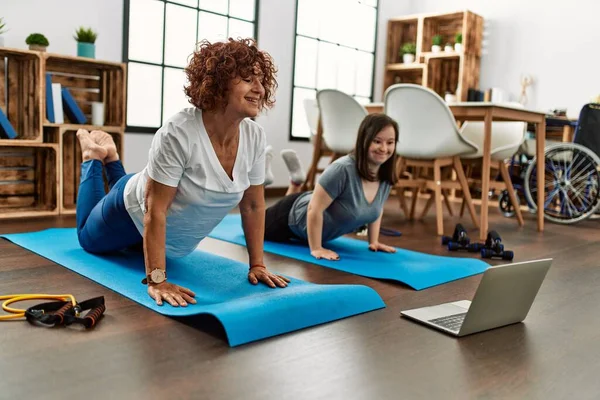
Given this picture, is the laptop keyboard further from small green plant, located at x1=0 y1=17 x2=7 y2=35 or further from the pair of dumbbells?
small green plant, located at x1=0 y1=17 x2=7 y2=35

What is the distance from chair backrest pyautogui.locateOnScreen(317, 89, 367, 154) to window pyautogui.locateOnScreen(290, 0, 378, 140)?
145 centimetres

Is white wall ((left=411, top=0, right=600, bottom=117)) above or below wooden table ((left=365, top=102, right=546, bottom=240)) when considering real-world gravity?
above

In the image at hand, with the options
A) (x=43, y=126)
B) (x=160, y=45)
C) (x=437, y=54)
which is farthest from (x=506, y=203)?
(x=43, y=126)

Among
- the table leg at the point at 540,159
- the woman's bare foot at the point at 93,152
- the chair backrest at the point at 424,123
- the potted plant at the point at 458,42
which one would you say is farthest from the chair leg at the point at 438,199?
the potted plant at the point at 458,42

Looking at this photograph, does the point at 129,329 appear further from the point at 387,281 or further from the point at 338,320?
the point at 387,281

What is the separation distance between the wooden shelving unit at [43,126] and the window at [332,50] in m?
2.10

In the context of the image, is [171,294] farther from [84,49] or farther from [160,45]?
[160,45]

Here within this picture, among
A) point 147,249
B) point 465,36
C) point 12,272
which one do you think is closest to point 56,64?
point 12,272

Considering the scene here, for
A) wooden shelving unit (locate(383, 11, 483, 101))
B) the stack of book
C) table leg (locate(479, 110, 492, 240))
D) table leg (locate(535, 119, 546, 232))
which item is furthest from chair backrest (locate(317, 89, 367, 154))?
wooden shelving unit (locate(383, 11, 483, 101))

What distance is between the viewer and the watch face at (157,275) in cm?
163

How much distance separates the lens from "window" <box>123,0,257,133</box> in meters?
4.32

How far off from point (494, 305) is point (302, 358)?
0.58m

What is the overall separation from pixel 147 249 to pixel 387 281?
2.97 ft

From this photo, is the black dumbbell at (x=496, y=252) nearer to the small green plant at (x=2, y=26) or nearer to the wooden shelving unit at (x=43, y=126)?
the wooden shelving unit at (x=43, y=126)
